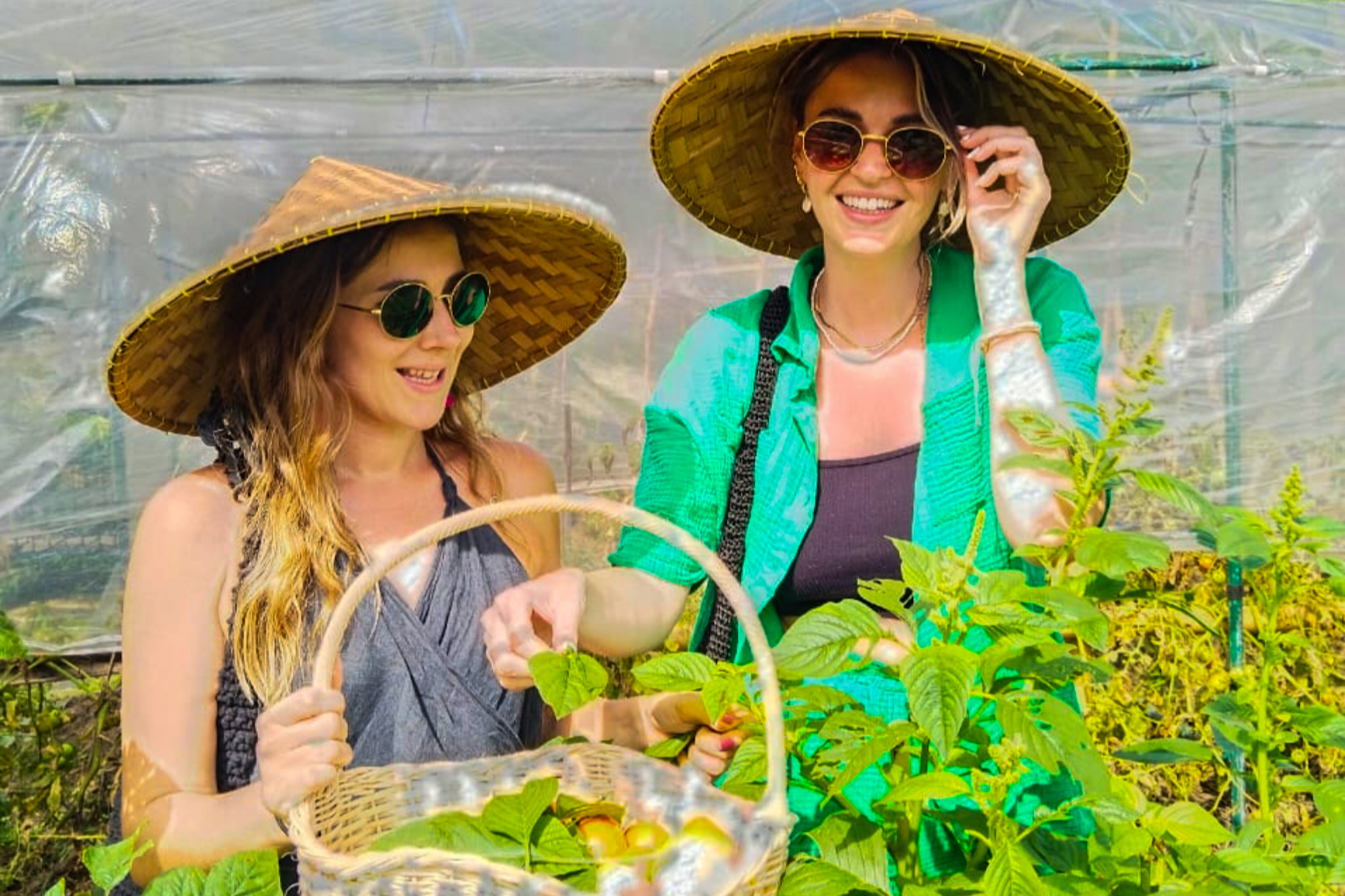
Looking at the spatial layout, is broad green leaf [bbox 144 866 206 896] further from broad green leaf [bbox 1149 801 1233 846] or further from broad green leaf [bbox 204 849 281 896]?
broad green leaf [bbox 1149 801 1233 846]

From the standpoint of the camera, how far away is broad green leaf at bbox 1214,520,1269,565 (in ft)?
3.96

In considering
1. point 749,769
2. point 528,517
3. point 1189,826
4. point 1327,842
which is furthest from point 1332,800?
point 528,517

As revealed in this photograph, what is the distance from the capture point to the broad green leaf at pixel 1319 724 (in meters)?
1.28

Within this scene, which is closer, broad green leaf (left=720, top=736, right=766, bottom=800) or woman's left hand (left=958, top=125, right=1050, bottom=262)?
broad green leaf (left=720, top=736, right=766, bottom=800)

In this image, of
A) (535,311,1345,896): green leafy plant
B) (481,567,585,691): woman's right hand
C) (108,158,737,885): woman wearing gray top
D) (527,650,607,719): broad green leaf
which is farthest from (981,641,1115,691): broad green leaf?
(108,158,737,885): woman wearing gray top

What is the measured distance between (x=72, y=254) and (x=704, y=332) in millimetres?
2982

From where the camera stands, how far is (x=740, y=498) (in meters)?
1.71

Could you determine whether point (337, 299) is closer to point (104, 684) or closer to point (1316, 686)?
point (104, 684)

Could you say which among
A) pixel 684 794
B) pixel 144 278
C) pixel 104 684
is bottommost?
pixel 104 684

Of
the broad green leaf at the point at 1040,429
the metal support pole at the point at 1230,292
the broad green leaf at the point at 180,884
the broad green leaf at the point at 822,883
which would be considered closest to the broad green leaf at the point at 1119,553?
the broad green leaf at the point at 1040,429

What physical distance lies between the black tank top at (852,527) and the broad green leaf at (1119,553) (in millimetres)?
432

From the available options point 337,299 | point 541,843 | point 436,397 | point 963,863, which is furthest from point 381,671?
point 963,863

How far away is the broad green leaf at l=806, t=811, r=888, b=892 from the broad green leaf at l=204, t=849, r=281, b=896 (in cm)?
45

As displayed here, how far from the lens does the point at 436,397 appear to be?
1758 mm
